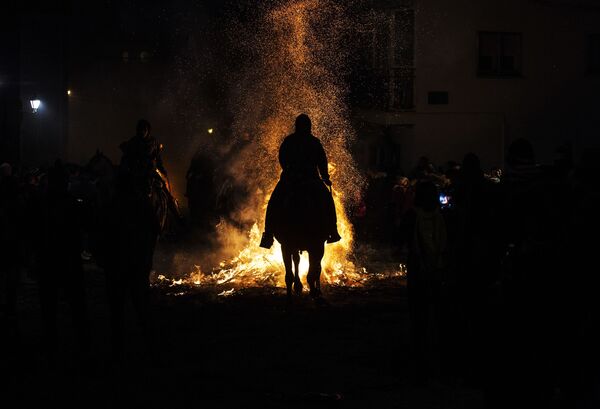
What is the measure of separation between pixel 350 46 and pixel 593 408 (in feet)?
92.5

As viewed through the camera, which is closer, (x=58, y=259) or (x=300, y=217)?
(x=58, y=259)

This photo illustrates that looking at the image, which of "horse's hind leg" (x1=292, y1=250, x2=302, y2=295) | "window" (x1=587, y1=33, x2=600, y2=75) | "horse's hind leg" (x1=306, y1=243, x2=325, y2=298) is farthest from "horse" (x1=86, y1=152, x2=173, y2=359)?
"window" (x1=587, y1=33, x2=600, y2=75)

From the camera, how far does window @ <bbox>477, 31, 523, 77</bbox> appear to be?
3516 centimetres

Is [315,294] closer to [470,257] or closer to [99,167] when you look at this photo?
[470,257]

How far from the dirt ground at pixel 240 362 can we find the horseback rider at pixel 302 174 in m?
1.20

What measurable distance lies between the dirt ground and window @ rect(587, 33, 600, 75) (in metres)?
23.5

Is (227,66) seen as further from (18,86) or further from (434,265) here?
(434,265)

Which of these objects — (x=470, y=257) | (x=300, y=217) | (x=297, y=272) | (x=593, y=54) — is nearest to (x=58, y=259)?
(x=470, y=257)

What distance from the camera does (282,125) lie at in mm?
21062

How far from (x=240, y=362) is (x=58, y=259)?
2.21 m

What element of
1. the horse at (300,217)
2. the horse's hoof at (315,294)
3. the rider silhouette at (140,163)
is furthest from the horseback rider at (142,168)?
the horse's hoof at (315,294)

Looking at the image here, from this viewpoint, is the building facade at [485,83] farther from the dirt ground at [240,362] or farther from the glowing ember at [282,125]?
the dirt ground at [240,362]

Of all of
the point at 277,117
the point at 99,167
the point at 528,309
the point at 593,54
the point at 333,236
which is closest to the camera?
the point at 528,309

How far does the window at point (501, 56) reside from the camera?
35.2 meters
